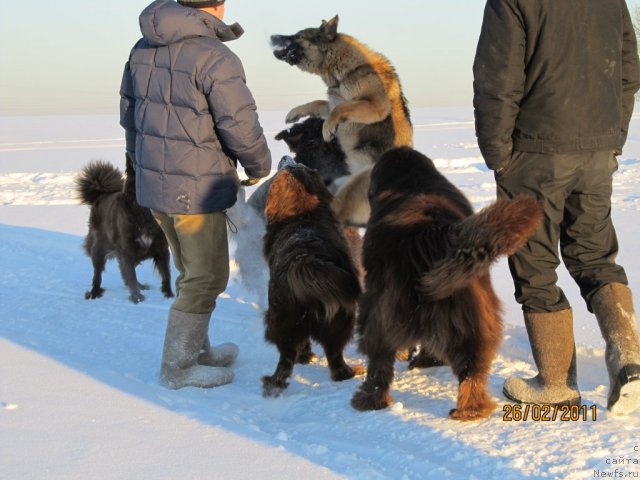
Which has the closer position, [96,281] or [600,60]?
[600,60]

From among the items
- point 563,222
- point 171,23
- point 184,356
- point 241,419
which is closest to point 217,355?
point 184,356

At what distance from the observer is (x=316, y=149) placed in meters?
5.48

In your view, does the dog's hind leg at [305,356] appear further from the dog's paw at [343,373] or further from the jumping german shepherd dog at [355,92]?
the jumping german shepherd dog at [355,92]

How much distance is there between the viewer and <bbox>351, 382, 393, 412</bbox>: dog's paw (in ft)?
11.5

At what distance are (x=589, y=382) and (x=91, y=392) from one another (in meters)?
2.85

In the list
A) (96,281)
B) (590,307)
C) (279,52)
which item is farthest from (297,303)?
(96,281)

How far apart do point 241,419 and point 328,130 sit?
2513 mm

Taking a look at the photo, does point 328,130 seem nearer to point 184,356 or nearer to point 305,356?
point 305,356

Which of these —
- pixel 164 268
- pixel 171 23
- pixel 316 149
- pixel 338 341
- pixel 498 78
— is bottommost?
pixel 164 268

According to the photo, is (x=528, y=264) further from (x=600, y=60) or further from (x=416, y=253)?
(x=600, y=60)

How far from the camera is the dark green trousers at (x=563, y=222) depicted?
3326 mm

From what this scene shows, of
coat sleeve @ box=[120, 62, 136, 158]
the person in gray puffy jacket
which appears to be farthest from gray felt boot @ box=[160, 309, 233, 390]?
coat sleeve @ box=[120, 62, 136, 158]

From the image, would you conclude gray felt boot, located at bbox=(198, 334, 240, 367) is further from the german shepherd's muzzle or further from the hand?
the german shepherd's muzzle

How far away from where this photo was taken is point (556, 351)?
11.1 feet
